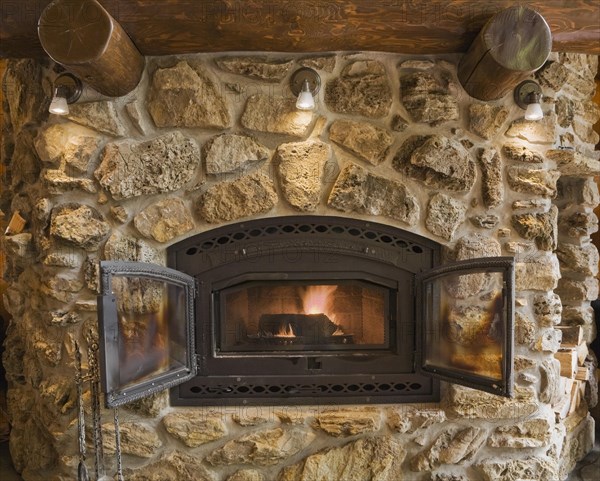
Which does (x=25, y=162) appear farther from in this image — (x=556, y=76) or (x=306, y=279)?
(x=556, y=76)

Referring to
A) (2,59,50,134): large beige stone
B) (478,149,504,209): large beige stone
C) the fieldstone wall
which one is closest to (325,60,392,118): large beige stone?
the fieldstone wall

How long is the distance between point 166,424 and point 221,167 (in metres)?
1.07

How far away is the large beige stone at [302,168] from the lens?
6.05ft

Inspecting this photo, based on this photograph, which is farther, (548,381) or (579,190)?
(579,190)

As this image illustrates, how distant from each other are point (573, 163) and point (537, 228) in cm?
36

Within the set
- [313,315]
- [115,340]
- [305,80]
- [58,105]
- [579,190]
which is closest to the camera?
[115,340]

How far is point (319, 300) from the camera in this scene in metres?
2.04

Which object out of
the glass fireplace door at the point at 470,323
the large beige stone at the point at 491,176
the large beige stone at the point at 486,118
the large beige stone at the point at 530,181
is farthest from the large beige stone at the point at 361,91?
the glass fireplace door at the point at 470,323

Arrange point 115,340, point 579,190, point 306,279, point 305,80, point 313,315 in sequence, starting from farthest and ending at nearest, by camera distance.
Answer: point 579,190
point 313,315
point 306,279
point 305,80
point 115,340

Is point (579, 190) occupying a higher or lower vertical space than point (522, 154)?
lower

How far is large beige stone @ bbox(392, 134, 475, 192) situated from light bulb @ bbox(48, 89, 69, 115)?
1303mm

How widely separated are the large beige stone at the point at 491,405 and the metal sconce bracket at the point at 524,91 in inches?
46.7

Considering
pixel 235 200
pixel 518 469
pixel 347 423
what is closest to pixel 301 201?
pixel 235 200

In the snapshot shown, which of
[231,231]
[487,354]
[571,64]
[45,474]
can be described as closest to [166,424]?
[45,474]
